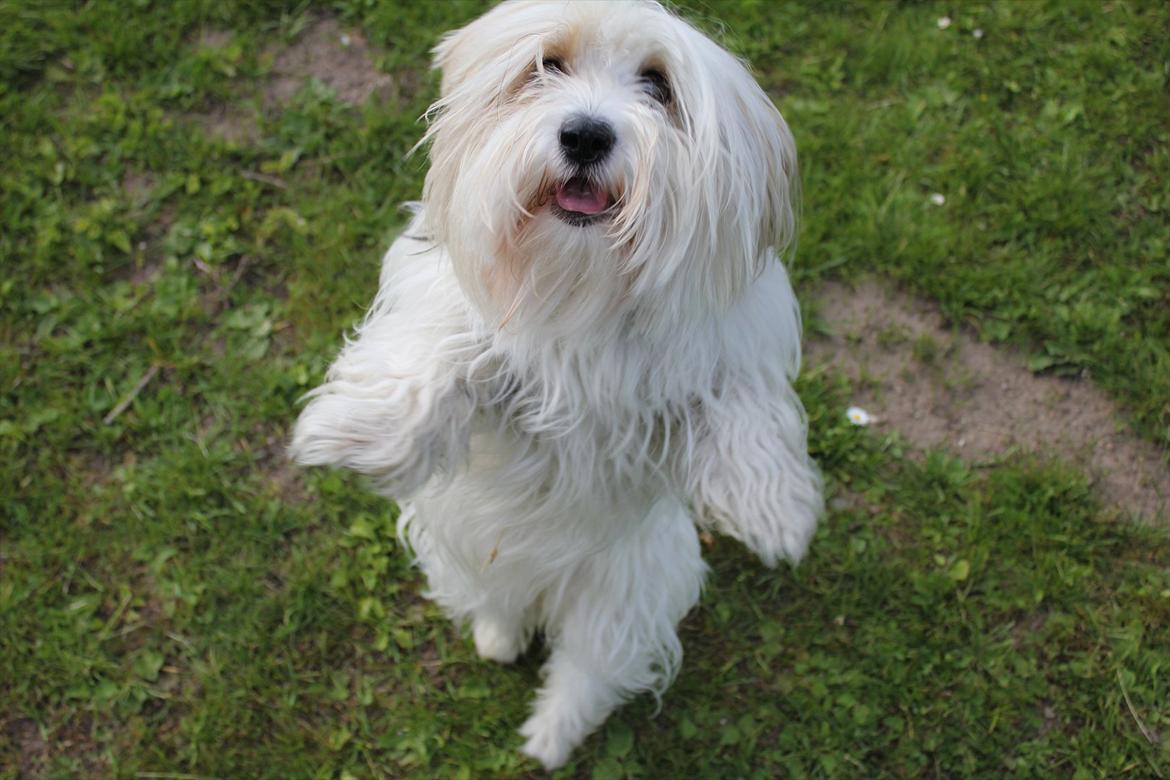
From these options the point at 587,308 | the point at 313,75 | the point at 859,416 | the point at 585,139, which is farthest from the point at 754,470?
Answer: the point at 313,75

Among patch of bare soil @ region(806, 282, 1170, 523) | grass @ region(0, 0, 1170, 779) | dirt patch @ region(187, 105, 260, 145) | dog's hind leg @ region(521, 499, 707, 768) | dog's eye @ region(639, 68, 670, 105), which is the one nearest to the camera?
dog's eye @ region(639, 68, 670, 105)

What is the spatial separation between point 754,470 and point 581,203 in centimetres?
61

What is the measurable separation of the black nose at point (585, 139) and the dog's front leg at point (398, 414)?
480 mm

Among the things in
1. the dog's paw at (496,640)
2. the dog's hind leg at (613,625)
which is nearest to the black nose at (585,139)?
the dog's hind leg at (613,625)

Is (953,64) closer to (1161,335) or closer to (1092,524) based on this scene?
(1161,335)

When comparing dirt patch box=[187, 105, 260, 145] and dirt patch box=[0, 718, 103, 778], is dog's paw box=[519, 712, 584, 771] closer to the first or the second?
dirt patch box=[0, 718, 103, 778]

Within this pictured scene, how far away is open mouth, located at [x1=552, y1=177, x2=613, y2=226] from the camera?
1.86 metres

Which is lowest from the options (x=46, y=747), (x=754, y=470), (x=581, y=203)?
(x=46, y=747)

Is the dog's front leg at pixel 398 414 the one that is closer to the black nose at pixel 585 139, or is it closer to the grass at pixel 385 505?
the black nose at pixel 585 139

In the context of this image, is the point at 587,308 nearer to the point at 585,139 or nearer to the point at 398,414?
the point at 585,139

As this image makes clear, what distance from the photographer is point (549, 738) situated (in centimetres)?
309

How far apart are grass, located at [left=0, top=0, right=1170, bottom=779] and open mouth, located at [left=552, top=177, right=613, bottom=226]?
1.17m

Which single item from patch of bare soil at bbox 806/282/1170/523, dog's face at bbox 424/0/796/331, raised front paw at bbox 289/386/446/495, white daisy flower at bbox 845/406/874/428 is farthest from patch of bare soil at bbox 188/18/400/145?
raised front paw at bbox 289/386/446/495

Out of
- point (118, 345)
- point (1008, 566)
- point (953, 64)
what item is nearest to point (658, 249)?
point (1008, 566)
